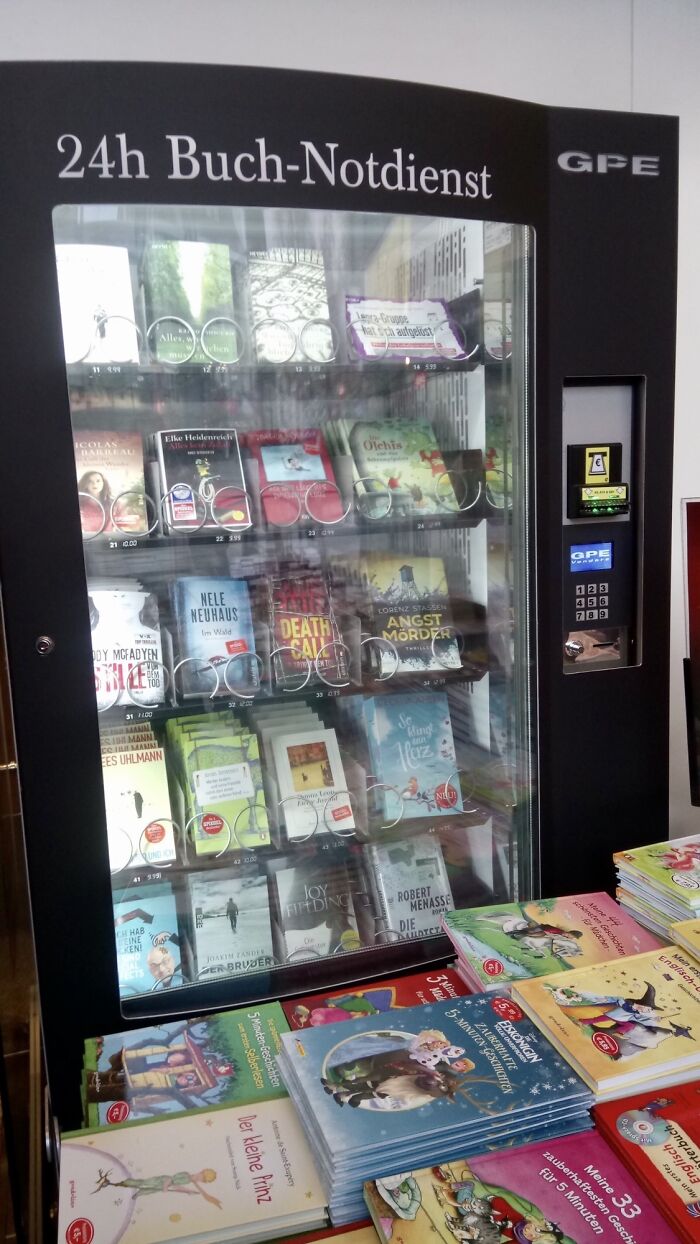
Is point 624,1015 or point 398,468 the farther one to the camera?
point 398,468

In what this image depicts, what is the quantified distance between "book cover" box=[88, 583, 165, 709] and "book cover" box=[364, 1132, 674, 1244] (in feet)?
3.14

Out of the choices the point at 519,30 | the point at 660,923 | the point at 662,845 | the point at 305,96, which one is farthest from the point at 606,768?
the point at 519,30

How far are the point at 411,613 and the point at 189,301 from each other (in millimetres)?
775

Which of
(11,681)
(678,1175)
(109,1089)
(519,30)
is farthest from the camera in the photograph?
(519,30)

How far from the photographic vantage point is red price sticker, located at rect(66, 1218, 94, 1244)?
1.10 metres

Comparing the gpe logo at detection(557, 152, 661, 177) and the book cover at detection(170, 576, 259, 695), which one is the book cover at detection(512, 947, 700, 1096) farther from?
the gpe logo at detection(557, 152, 661, 177)

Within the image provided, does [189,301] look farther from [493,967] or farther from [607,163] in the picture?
[493,967]

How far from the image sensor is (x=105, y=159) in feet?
4.78

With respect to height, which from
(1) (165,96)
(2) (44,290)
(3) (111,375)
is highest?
(1) (165,96)

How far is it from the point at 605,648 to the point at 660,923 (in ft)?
1.79

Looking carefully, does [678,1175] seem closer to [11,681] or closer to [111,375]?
[11,681]

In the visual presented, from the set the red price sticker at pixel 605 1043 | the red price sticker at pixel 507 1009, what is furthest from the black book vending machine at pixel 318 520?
Result: the red price sticker at pixel 605 1043

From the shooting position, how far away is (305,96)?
1.53 meters

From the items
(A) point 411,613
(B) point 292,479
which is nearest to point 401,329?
(B) point 292,479
